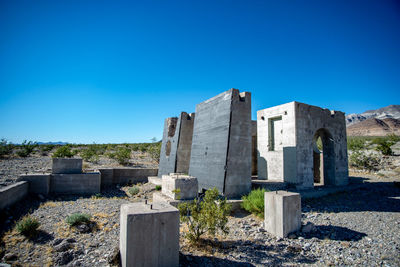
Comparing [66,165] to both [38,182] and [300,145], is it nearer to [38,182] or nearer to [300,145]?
[38,182]

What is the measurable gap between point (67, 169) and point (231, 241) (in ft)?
28.1

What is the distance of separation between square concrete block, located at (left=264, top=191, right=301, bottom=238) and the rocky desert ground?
0.60 feet

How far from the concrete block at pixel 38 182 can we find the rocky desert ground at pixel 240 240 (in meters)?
0.78

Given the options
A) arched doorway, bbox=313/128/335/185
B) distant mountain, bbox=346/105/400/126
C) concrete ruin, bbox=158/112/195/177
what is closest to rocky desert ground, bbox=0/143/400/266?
arched doorway, bbox=313/128/335/185

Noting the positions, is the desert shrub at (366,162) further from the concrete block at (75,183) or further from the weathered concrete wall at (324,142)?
the concrete block at (75,183)

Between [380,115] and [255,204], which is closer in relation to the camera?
[255,204]

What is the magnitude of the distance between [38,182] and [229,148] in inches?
314

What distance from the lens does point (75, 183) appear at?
33.1 ft

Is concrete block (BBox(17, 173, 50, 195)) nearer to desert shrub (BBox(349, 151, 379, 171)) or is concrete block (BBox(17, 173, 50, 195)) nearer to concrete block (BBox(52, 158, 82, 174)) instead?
concrete block (BBox(52, 158, 82, 174))

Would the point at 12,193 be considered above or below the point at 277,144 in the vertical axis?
below

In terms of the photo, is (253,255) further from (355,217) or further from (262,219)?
(355,217)

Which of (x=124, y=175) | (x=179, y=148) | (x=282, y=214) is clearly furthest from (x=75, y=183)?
(x=282, y=214)

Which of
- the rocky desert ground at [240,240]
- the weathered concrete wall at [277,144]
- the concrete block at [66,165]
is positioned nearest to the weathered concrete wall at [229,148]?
the rocky desert ground at [240,240]

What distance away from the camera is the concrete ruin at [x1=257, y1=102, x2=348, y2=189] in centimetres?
1008
